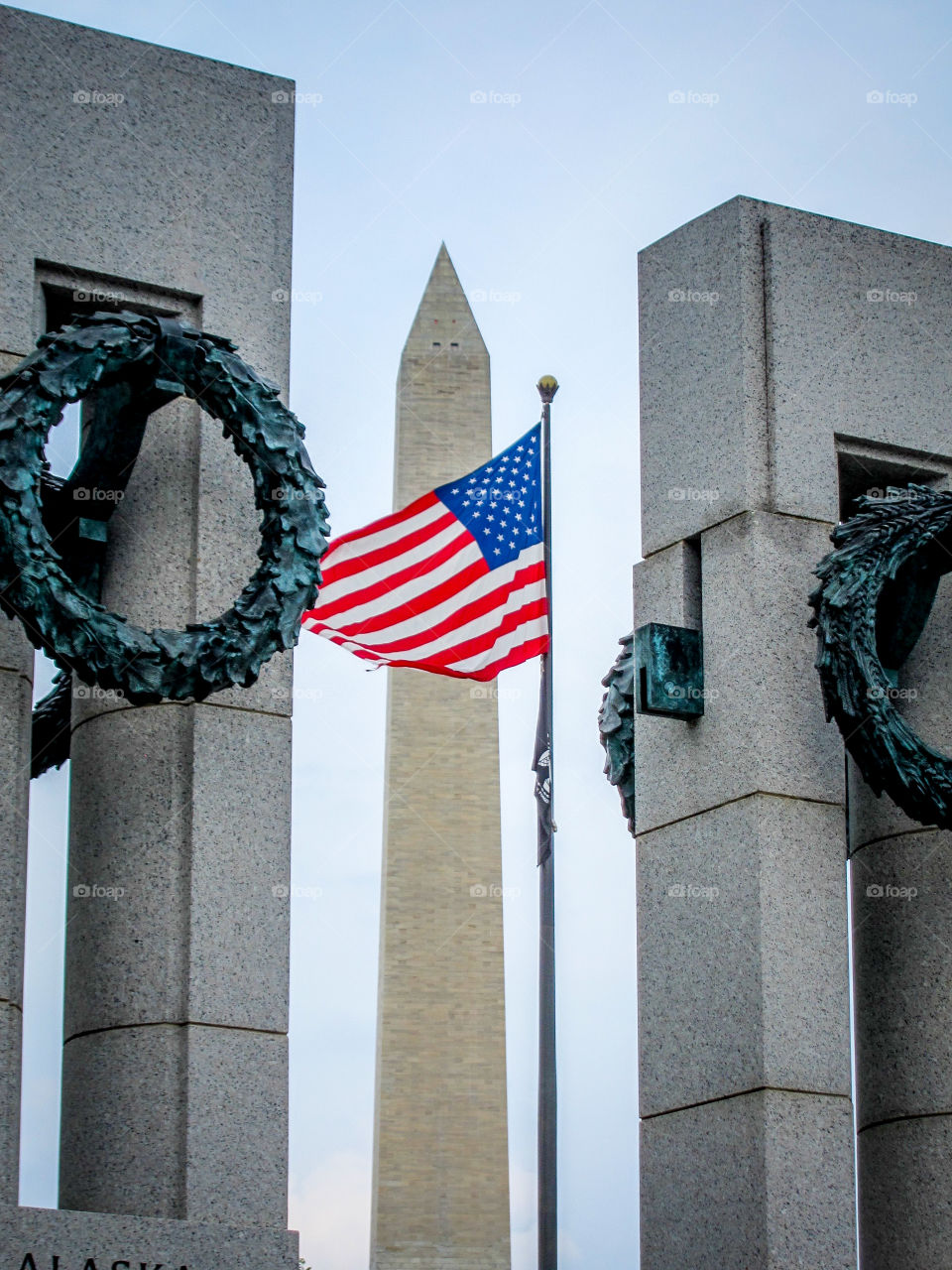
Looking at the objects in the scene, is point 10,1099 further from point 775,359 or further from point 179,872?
point 775,359

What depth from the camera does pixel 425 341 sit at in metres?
33.0

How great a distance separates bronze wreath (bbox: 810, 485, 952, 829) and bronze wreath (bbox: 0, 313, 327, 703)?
8.00 ft

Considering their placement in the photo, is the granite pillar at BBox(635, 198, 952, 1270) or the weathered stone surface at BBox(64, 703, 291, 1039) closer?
the weathered stone surface at BBox(64, 703, 291, 1039)

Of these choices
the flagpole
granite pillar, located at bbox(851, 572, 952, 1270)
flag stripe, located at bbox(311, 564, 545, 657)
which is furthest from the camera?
the flagpole

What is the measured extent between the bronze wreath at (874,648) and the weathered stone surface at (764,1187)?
58.5 inches

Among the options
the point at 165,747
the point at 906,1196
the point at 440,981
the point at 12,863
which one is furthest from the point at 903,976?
the point at 440,981

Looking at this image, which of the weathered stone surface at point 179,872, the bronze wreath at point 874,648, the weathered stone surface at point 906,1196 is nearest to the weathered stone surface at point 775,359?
the bronze wreath at point 874,648

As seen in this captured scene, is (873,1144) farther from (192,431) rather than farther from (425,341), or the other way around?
(425,341)

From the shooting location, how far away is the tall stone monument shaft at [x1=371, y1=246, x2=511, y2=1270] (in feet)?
103

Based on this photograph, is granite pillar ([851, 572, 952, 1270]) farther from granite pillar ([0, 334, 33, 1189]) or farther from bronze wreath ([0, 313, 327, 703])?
granite pillar ([0, 334, 33, 1189])

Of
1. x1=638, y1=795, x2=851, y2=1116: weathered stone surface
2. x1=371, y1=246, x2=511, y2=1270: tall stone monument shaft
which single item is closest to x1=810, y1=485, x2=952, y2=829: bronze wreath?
x1=638, y1=795, x2=851, y2=1116: weathered stone surface

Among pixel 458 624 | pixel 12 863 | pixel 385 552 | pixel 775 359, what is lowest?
pixel 12 863

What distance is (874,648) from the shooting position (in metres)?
10.6

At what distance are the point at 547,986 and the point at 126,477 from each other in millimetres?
7737
